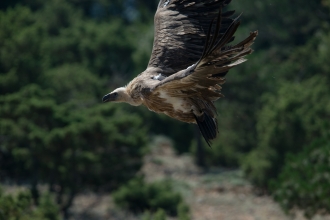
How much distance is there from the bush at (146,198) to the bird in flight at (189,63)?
29.3 feet

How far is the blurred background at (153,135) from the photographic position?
16.6 meters

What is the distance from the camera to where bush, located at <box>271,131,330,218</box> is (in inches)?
515

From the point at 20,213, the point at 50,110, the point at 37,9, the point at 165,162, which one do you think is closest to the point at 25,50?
the point at 50,110

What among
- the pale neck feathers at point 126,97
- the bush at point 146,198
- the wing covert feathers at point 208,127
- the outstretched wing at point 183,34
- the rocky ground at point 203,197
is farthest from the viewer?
the rocky ground at point 203,197

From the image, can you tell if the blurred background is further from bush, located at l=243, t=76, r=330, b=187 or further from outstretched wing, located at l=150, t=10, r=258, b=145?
outstretched wing, located at l=150, t=10, r=258, b=145

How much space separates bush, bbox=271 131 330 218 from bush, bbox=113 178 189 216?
3419 mm

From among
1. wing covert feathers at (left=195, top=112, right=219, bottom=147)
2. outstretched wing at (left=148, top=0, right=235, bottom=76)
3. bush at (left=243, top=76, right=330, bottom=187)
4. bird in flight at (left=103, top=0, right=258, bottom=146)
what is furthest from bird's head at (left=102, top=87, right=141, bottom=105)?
bush at (left=243, top=76, right=330, bottom=187)

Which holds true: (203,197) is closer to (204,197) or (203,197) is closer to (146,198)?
(204,197)

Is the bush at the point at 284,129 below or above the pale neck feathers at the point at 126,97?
above

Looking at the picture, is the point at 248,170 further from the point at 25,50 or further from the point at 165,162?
the point at 25,50

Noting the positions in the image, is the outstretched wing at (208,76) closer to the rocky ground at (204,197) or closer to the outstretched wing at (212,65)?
the outstretched wing at (212,65)

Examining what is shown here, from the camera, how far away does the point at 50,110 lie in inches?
675

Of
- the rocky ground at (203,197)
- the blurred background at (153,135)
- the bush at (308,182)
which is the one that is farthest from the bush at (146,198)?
the bush at (308,182)

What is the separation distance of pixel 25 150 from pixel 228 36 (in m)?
10.9
